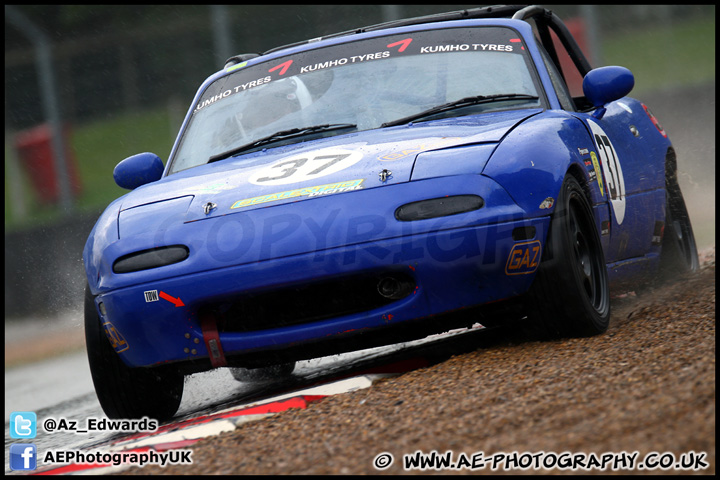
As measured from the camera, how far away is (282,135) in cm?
485

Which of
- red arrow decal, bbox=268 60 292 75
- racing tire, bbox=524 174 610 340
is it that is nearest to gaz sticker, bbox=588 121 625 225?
racing tire, bbox=524 174 610 340

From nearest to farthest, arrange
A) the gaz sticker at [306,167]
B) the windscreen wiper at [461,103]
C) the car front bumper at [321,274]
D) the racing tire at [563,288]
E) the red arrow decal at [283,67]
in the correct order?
the car front bumper at [321,274], the racing tire at [563,288], the gaz sticker at [306,167], the windscreen wiper at [461,103], the red arrow decal at [283,67]

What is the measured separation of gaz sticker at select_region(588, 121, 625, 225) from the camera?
4828mm

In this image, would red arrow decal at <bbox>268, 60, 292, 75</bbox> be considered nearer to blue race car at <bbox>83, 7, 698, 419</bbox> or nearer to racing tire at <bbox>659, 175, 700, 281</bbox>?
blue race car at <bbox>83, 7, 698, 419</bbox>

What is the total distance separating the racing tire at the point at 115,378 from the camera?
420 cm

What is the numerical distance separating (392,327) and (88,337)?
1.27 metres

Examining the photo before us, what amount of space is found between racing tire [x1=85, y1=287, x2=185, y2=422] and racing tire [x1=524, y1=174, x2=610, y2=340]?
4.60 feet

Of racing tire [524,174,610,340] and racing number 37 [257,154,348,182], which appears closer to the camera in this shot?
racing tire [524,174,610,340]

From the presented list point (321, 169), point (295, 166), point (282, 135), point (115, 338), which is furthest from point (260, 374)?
point (321, 169)

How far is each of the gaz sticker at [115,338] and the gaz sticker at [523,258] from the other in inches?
56.8

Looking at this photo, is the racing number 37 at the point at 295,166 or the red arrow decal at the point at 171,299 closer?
the red arrow decal at the point at 171,299

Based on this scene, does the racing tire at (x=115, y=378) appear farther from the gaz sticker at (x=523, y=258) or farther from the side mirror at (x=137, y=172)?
the gaz sticker at (x=523, y=258)

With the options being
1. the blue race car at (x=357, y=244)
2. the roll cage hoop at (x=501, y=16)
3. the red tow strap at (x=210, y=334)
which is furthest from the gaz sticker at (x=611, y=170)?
the red tow strap at (x=210, y=334)

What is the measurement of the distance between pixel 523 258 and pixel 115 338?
1550 millimetres
